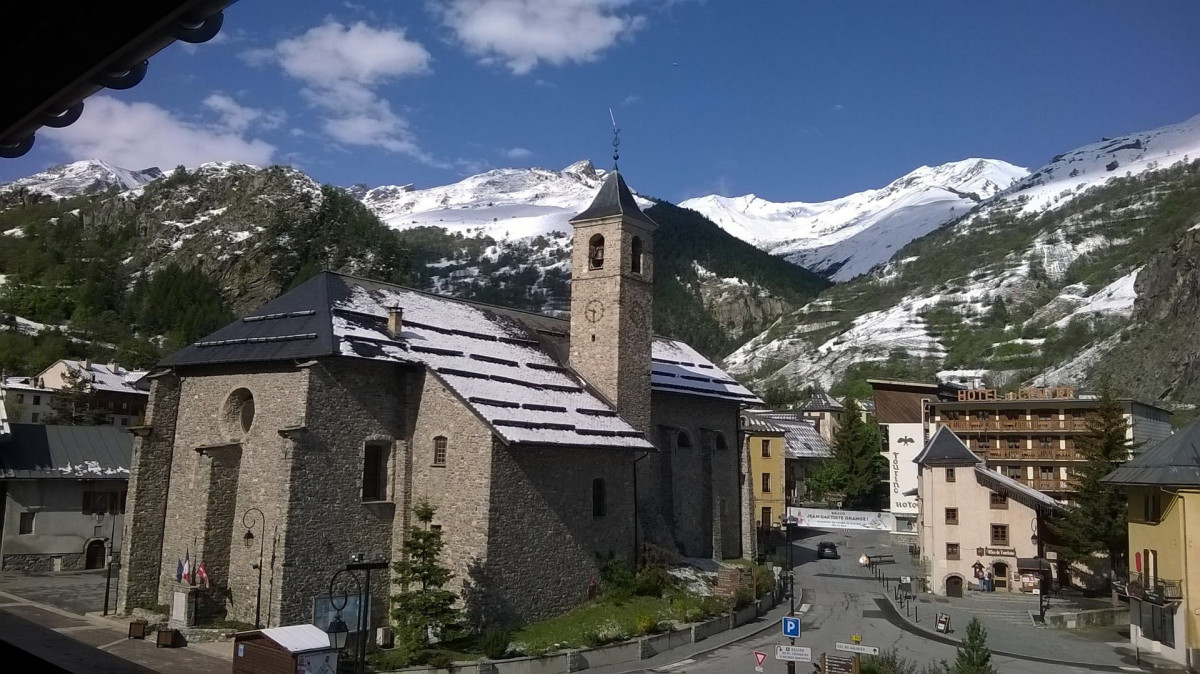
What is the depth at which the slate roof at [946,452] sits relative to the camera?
47125mm

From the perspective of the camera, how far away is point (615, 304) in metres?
37.5

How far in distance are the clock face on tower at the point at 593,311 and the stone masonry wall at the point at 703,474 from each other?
19.4 feet

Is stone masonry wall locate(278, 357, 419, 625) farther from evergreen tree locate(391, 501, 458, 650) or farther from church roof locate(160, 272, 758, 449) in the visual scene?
evergreen tree locate(391, 501, 458, 650)

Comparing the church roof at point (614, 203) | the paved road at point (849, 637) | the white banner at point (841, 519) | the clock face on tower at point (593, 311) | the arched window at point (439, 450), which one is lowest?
the paved road at point (849, 637)

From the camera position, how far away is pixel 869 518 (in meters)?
69.1

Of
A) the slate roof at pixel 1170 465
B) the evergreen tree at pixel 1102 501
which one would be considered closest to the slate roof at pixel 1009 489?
the evergreen tree at pixel 1102 501

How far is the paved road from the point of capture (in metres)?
28.3

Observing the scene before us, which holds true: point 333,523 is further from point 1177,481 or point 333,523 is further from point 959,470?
point 959,470

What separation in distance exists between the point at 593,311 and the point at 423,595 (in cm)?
1632

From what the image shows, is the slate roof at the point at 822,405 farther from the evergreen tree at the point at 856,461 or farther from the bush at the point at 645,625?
the bush at the point at 645,625

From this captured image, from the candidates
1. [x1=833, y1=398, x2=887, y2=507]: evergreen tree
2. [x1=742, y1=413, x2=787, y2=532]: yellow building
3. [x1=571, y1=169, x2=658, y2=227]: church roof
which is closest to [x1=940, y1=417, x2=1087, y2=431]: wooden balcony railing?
[x1=742, y1=413, x2=787, y2=532]: yellow building

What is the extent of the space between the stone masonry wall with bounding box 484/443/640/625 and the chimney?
6022 mm

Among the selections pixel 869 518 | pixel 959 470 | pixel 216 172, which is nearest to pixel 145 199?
pixel 216 172

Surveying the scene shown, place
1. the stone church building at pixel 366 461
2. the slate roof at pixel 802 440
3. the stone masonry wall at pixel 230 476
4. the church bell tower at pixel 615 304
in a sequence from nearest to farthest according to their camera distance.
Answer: the stone masonry wall at pixel 230 476
the stone church building at pixel 366 461
the church bell tower at pixel 615 304
the slate roof at pixel 802 440
